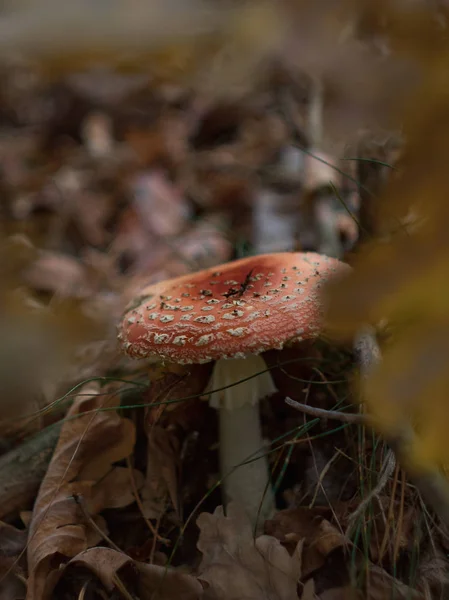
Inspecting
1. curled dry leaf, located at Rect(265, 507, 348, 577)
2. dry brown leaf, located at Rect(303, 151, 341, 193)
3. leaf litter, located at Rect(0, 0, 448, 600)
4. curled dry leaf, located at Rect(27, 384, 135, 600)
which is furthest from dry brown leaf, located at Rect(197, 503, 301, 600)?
dry brown leaf, located at Rect(303, 151, 341, 193)

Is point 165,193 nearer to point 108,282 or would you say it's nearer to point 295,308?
point 108,282

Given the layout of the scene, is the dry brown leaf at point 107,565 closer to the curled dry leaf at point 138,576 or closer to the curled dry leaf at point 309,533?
the curled dry leaf at point 138,576

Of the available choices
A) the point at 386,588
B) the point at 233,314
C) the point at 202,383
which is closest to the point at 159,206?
the point at 202,383

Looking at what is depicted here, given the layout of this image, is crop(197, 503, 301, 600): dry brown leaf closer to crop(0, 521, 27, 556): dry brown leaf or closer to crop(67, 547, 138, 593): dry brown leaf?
crop(67, 547, 138, 593): dry brown leaf

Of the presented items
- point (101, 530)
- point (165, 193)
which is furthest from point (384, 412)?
point (165, 193)

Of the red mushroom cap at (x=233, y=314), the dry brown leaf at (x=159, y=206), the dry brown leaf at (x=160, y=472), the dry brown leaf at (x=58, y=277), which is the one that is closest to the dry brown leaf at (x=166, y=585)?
the dry brown leaf at (x=160, y=472)

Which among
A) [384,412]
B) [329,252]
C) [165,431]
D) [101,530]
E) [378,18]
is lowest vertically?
[101,530]
